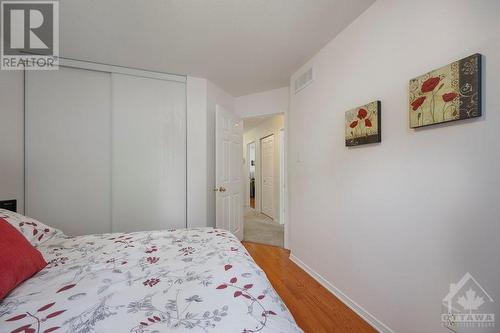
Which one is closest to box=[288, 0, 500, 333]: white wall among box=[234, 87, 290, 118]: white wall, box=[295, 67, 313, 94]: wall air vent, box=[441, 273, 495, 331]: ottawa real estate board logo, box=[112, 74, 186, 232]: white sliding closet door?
box=[441, 273, 495, 331]: ottawa real estate board logo

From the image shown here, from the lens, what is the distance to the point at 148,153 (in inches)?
102

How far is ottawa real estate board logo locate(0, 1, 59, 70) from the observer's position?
160 centimetres

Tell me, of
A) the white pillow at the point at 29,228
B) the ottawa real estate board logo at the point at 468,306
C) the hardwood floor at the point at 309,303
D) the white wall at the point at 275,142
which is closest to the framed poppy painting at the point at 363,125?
the ottawa real estate board logo at the point at 468,306

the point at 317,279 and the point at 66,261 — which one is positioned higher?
the point at 66,261

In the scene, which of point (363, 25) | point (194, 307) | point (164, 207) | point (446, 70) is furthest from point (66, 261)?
point (363, 25)

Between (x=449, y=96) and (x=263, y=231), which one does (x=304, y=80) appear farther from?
(x=263, y=231)

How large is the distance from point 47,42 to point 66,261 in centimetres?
221

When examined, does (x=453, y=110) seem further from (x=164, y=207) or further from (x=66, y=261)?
(x=164, y=207)

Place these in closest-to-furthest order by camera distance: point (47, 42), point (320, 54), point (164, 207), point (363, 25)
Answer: point (363, 25) < point (47, 42) < point (320, 54) < point (164, 207)

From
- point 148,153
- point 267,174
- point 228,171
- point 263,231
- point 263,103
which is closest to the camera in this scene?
point 148,153

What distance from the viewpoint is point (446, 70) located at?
1062mm

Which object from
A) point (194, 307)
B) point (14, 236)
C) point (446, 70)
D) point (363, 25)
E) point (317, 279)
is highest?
point (363, 25)

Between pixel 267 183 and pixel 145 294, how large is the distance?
4453 millimetres

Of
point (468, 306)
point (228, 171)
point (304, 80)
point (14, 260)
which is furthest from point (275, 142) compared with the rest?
point (14, 260)
